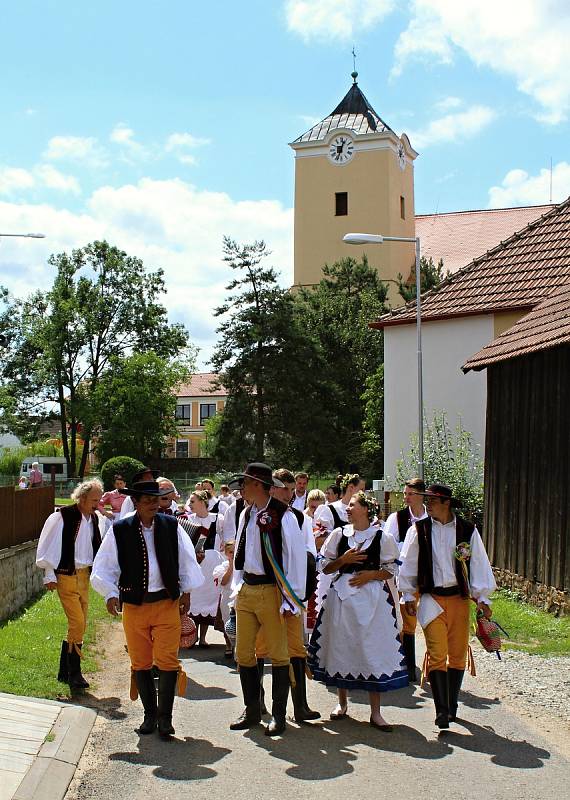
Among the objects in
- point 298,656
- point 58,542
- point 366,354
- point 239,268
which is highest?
point 239,268

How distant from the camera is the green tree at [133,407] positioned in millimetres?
60938

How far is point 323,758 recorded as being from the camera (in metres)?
7.04

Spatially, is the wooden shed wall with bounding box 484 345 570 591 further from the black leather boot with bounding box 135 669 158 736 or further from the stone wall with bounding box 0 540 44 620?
the black leather boot with bounding box 135 669 158 736

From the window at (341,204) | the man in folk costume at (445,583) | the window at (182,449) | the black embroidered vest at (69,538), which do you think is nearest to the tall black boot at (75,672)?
the black embroidered vest at (69,538)

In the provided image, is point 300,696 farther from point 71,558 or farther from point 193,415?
point 193,415

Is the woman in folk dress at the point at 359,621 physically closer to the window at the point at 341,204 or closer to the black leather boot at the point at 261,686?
the black leather boot at the point at 261,686

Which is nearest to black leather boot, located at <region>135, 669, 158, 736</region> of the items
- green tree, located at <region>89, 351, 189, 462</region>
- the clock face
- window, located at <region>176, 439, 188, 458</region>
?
green tree, located at <region>89, 351, 189, 462</region>

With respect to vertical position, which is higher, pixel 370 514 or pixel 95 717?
pixel 370 514

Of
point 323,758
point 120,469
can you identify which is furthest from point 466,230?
point 323,758

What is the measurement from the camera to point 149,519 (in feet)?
25.3

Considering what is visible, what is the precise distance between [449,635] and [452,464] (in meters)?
14.6

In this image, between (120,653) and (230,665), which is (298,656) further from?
(120,653)

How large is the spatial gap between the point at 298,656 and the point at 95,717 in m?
1.64

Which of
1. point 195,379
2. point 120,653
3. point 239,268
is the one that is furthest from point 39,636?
point 195,379
